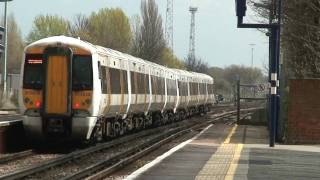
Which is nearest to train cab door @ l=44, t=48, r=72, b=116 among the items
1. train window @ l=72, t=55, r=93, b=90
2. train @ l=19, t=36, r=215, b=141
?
train @ l=19, t=36, r=215, b=141

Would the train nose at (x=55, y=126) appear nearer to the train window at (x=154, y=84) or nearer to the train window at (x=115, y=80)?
the train window at (x=115, y=80)

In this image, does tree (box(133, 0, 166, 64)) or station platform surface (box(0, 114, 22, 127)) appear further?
tree (box(133, 0, 166, 64))

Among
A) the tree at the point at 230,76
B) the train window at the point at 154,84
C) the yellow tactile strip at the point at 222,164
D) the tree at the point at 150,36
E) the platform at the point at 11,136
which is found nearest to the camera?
the yellow tactile strip at the point at 222,164

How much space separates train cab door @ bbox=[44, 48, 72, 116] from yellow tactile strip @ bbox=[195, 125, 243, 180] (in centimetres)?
446

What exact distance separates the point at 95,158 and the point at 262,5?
47.1 feet

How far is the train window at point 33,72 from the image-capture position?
19281 millimetres

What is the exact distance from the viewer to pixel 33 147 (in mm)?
20859

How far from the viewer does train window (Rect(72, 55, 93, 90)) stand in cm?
1925

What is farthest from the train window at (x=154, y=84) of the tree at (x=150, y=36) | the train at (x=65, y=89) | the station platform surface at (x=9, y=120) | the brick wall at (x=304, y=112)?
the tree at (x=150, y=36)

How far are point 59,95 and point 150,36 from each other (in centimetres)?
6064

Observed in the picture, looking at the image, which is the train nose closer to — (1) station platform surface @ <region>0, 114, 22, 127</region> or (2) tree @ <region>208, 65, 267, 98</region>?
(1) station platform surface @ <region>0, 114, 22, 127</region>

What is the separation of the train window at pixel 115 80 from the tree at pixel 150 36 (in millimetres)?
56019

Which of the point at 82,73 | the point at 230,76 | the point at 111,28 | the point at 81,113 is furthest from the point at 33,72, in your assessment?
the point at 230,76

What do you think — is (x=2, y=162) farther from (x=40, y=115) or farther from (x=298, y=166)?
(x=298, y=166)
